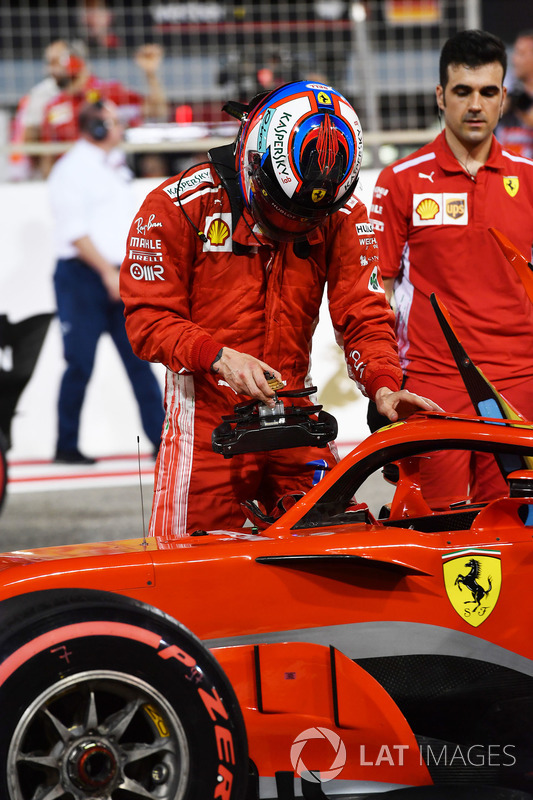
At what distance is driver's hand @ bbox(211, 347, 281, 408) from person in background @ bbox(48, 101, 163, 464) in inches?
182

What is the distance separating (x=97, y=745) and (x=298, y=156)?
158 centimetres

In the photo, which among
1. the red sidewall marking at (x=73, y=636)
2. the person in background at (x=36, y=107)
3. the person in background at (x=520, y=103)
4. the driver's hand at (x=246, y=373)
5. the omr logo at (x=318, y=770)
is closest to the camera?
the red sidewall marking at (x=73, y=636)

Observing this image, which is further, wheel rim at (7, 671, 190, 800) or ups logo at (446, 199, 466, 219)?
ups logo at (446, 199, 466, 219)

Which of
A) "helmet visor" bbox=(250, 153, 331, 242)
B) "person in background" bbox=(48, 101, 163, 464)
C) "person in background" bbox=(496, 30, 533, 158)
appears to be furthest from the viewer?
"person in background" bbox=(496, 30, 533, 158)

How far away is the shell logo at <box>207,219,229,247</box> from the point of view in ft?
10.1

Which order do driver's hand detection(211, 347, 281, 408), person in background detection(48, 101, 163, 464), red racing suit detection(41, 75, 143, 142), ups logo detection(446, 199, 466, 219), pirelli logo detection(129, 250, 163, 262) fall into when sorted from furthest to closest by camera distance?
red racing suit detection(41, 75, 143, 142) < person in background detection(48, 101, 163, 464) < ups logo detection(446, 199, 466, 219) < pirelli logo detection(129, 250, 163, 262) < driver's hand detection(211, 347, 281, 408)

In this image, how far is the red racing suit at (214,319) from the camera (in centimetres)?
304

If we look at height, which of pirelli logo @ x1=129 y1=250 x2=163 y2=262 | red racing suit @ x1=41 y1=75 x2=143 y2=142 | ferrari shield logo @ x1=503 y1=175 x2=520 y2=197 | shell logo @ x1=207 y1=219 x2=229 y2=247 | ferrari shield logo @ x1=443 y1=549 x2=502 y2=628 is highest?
red racing suit @ x1=41 y1=75 x2=143 y2=142

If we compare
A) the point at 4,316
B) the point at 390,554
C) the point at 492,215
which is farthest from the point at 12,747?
the point at 4,316

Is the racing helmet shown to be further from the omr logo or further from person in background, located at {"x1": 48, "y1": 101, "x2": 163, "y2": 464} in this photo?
person in background, located at {"x1": 48, "y1": 101, "x2": 163, "y2": 464}

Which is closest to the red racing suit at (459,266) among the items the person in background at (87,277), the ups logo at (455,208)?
the ups logo at (455,208)

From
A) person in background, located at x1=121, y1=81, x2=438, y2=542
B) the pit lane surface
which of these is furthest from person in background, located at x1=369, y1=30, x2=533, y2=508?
the pit lane surface

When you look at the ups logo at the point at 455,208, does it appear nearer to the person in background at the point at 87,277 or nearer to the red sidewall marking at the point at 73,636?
the red sidewall marking at the point at 73,636

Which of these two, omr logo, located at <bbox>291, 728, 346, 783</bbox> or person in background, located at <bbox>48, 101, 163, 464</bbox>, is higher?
person in background, located at <bbox>48, 101, 163, 464</bbox>
